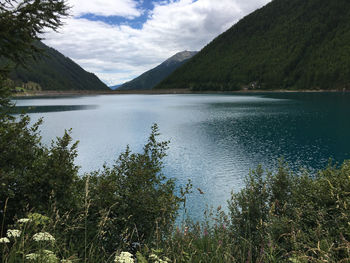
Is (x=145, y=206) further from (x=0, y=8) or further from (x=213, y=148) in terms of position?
(x=213, y=148)

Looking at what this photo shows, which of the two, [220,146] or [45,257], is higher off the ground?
[45,257]

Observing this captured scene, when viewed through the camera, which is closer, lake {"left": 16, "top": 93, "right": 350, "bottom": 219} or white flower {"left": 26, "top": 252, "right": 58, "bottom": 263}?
white flower {"left": 26, "top": 252, "right": 58, "bottom": 263}

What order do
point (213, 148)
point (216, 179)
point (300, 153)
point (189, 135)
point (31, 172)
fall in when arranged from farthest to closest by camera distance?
point (189, 135) → point (213, 148) → point (300, 153) → point (216, 179) → point (31, 172)

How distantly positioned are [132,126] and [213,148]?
28153 millimetres

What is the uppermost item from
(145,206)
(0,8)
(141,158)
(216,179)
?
(0,8)

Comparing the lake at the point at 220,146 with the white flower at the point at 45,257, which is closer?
the white flower at the point at 45,257

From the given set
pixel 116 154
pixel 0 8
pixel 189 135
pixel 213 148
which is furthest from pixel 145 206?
pixel 189 135

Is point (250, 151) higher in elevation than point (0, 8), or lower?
lower

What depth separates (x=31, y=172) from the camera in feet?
22.8

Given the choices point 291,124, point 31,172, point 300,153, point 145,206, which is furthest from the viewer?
point 291,124

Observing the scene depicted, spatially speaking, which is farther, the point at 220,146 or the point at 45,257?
the point at 220,146

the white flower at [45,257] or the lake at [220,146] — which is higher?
the white flower at [45,257]

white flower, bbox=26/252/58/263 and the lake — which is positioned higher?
white flower, bbox=26/252/58/263

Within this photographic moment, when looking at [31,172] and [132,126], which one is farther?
[132,126]
